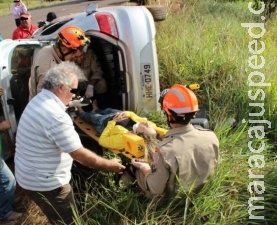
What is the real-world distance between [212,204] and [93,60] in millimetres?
2610

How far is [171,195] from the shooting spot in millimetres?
2893

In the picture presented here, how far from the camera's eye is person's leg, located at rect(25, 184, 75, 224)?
283 cm

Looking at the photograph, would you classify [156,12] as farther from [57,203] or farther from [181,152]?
[57,203]

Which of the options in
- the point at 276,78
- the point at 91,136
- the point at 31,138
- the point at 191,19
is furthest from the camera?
the point at 191,19

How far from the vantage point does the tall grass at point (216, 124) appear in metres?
2.91

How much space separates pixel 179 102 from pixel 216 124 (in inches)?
68.3

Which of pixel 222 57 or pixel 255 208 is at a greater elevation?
pixel 222 57

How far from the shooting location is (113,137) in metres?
3.49

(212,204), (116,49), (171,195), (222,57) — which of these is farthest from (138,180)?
(222,57)

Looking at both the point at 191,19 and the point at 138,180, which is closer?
the point at 138,180

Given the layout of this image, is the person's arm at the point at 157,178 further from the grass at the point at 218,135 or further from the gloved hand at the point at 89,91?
the gloved hand at the point at 89,91

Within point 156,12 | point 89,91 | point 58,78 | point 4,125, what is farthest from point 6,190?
point 156,12

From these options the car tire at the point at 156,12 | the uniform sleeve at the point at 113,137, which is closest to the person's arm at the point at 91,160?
the uniform sleeve at the point at 113,137

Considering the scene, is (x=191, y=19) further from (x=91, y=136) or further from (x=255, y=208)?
(x=255, y=208)
